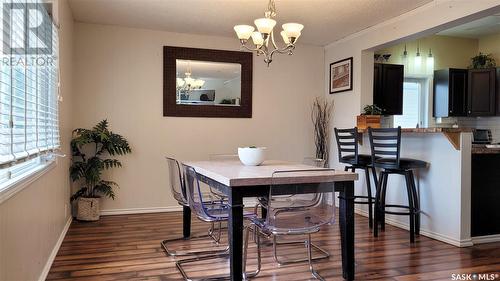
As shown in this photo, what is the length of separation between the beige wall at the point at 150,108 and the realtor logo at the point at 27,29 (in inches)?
73.9

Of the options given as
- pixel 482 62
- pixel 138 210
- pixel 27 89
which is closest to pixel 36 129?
pixel 27 89

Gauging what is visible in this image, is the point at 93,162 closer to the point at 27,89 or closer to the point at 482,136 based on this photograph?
the point at 27,89

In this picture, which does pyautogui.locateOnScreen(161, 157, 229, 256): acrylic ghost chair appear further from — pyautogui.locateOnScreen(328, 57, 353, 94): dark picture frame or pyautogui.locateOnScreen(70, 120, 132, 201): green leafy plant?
pyautogui.locateOnScreen(328, 57, 353, 94): dark picture frame

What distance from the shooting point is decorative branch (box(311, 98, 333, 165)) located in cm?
578

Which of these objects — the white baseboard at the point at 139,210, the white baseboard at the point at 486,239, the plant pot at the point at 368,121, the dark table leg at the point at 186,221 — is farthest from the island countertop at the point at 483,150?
the white baseboard at the point at 139,210

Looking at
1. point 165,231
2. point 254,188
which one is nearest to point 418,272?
point 254,188

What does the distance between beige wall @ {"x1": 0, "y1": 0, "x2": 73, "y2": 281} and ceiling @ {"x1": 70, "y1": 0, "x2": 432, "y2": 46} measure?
423mm

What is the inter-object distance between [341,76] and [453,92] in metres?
1.77

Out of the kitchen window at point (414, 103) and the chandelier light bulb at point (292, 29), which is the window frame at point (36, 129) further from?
the kitchen window at point (414, 103)

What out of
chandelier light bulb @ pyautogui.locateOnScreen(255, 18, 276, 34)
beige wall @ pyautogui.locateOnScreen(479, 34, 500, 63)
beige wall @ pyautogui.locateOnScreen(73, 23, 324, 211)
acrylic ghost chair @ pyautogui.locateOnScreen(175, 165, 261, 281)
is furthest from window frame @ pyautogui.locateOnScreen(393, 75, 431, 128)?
acrylic ghost chair @ pyautogui.locateOnScreen(175, 165, 261, 281)

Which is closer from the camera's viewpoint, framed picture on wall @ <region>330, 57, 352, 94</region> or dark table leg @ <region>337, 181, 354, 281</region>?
dark table leg @ <region>337, 181, 354, 281</region>

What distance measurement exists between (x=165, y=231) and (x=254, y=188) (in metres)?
1.96

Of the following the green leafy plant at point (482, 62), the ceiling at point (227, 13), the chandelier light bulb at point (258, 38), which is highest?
the ceiling at point (227, 13)

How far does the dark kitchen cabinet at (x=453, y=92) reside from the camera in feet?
19.2
